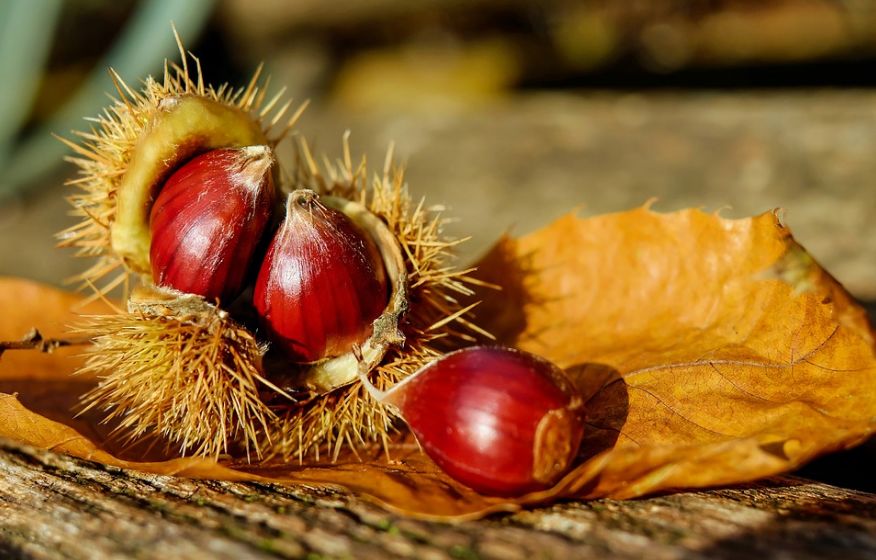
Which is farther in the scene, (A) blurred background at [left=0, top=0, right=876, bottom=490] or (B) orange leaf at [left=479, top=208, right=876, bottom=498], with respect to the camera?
(A) blurred background at [left=0, top=0, right=876, bottom=490]

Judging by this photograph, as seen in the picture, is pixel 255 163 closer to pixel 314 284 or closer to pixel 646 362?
pixel 314 284

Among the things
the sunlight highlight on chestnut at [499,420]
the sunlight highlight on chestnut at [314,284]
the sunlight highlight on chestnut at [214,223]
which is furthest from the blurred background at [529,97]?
the sunlight highlight on chestnut at [214,223]

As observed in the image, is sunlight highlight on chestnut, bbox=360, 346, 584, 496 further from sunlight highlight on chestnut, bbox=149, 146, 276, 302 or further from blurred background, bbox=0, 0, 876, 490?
blurred background, bbox=0, 0, 876, 490

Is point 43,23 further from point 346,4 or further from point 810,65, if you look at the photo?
point 810,65

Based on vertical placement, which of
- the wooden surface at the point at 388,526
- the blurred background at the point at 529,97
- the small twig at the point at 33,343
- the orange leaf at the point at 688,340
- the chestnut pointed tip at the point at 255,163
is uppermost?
the blurred background at the point at 529,97

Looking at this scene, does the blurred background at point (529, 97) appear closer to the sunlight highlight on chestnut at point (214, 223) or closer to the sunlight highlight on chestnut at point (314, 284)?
the sunlight highlight on chestnut at point (314, 284)

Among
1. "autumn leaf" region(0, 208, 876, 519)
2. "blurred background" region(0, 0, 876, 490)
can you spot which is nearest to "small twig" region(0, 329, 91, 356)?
"autumn leaf" region(0, 208, 876, 519)
